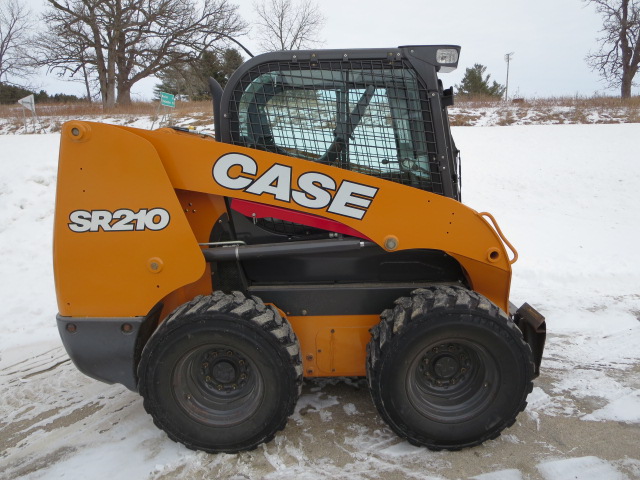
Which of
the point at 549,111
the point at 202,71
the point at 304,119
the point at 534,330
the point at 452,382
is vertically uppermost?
the point at 202,71

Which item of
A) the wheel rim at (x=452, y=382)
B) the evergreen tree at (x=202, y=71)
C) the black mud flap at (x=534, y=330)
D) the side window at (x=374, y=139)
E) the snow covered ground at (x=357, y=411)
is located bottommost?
the snow covered ground at (x=357, y=411)

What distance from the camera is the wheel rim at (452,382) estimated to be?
2.80 meters

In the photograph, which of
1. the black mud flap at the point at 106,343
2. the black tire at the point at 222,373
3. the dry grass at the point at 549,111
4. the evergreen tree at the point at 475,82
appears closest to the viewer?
the black tire at the point at 222,373

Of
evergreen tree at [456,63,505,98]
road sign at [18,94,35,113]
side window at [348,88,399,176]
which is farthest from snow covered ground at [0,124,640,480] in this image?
evergreen tree at [456,63,505,98]

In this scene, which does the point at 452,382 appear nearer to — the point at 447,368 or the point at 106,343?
the point at 447,368

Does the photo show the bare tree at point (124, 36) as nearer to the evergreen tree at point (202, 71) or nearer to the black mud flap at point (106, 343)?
the evergreen tree at point (202, 71)

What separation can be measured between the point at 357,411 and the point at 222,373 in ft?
3.26

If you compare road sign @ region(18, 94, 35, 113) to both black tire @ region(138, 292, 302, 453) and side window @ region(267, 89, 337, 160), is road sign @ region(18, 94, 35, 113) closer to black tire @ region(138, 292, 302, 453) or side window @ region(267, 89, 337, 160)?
side window @ region(267, 89, 337, 160)

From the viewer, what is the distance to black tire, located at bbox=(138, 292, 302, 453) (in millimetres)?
2648

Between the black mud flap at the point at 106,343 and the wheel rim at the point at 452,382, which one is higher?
the black mud flap at the point at 106,343

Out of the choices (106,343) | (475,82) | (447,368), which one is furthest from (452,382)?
(475,82)

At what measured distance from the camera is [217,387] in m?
2.88

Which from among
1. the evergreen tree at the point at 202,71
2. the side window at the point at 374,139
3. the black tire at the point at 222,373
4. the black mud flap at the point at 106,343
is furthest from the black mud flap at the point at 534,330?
the evergreen tree at the point at 202,71

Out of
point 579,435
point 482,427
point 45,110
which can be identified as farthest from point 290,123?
point 45,110
